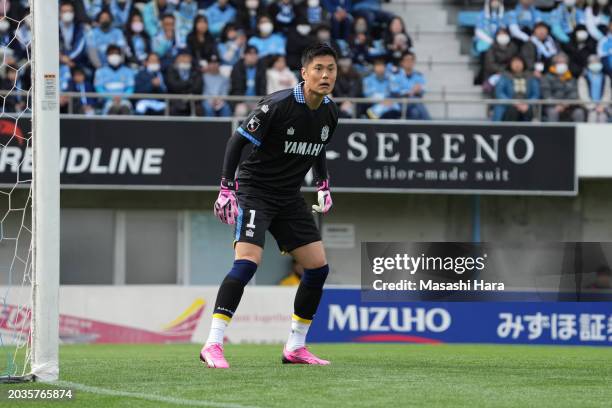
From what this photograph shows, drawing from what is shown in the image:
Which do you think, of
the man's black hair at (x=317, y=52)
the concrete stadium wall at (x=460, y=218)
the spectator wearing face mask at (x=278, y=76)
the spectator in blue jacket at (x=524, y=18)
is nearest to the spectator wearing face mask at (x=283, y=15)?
the spectator wearing face mask at (x=278, y=76)

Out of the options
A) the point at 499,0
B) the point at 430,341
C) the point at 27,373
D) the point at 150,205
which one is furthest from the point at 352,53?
the point at 27,373

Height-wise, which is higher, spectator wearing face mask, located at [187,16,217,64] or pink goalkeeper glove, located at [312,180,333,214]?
spectator wearing face mask, located at [187,16,217,64]

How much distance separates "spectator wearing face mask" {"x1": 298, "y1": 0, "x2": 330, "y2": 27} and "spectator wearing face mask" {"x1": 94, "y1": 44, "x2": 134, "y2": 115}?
316 cm

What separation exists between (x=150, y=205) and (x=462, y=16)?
Answer: 6814mm

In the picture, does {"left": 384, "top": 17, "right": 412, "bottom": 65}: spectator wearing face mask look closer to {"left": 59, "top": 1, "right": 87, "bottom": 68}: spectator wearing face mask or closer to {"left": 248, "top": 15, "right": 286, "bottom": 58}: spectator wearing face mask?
{"left": 248, "top": 15, "right": 286, "bottom": 58}: spectator wearing face mask

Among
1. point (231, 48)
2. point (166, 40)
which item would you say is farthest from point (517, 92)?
point (166, 40)

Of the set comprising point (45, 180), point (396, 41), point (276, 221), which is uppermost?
point (396, 41)

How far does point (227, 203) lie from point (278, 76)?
12129 millimetres

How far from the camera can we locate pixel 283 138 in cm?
858

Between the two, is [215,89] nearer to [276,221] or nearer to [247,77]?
[247,77]

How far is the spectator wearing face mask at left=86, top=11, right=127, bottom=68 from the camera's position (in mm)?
20594

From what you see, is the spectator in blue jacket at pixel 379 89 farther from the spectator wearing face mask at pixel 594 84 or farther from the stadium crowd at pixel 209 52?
the spectator wearing face mask at pixel 594 84

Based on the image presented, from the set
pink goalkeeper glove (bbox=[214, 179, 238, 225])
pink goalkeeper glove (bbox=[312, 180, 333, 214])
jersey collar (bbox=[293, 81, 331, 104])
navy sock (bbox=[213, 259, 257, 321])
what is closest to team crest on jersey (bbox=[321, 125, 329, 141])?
jersey collar (bbox=[293, 81, 331, 104])

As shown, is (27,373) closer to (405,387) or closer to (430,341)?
(405,387)
